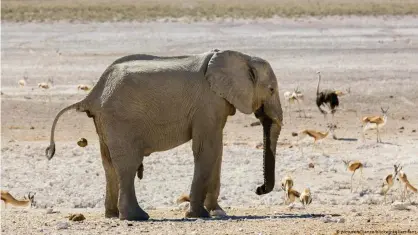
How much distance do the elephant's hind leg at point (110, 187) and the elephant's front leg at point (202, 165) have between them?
0.84 metres

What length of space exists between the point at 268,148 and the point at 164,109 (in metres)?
1.31

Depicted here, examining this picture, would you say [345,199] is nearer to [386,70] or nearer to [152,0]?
[386,70]

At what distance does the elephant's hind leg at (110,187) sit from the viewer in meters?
13.2

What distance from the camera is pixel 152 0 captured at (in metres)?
66.7

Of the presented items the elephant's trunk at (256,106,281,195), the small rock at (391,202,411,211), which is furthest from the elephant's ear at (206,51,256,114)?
the small rock at (391,202,411,211)

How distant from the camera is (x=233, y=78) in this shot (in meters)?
13.0

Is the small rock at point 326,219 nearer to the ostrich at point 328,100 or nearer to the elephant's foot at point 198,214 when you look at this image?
the elephant's foot at point 198,214

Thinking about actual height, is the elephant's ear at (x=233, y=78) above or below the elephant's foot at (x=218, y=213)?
above

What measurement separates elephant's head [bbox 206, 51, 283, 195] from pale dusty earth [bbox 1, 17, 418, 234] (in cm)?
79

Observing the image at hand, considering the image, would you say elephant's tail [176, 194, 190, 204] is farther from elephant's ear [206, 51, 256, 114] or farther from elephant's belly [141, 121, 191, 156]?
elephant's ear [206, 51, 256, 114]

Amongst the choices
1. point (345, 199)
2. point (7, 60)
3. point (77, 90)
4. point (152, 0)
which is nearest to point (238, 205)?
point (345, 199)

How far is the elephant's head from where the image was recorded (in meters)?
12.9

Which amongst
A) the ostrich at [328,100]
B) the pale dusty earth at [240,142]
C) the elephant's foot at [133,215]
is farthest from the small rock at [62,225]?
the ostrich at [328,100]

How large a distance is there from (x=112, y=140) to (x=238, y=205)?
2.57 metres
